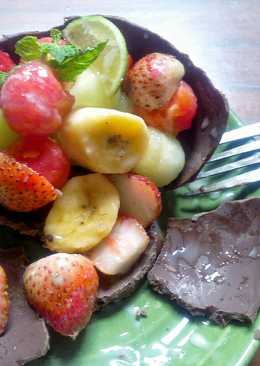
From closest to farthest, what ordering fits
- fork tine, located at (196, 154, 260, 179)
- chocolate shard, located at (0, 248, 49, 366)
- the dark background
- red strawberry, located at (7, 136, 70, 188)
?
1. chocolate shard, located at (0, 248, 49, 366)
2. red strawberry, located at (7, 136, 70, 188)
3. fork tine, located at (196, 154, 260, 179)
4. the dark background

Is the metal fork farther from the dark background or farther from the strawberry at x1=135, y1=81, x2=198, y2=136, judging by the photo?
the dark background

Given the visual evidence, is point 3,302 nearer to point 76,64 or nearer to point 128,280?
point 128,280

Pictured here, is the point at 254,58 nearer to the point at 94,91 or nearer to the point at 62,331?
the point at 94,91

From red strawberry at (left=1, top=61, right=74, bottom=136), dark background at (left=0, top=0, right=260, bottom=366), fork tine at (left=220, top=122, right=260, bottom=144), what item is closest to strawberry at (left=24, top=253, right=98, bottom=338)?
red strawberry at (left=1, top=61, right=74, bottom=136)

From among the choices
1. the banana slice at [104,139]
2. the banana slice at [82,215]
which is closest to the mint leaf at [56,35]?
the banana slice at [104,139]

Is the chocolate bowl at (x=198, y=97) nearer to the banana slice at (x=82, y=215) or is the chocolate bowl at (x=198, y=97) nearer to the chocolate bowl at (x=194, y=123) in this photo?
the chocolate bowl at (x=194, y=123)

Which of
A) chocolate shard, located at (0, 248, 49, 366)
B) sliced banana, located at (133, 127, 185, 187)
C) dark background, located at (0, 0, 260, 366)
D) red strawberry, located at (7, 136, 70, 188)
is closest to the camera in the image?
chocolate shard, located at (0, 248, 49, 366)

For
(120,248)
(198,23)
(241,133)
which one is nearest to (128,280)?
(120,248)

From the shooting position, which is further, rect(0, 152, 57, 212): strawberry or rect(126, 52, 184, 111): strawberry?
rect(126, 52, 184, 111): strawberry
